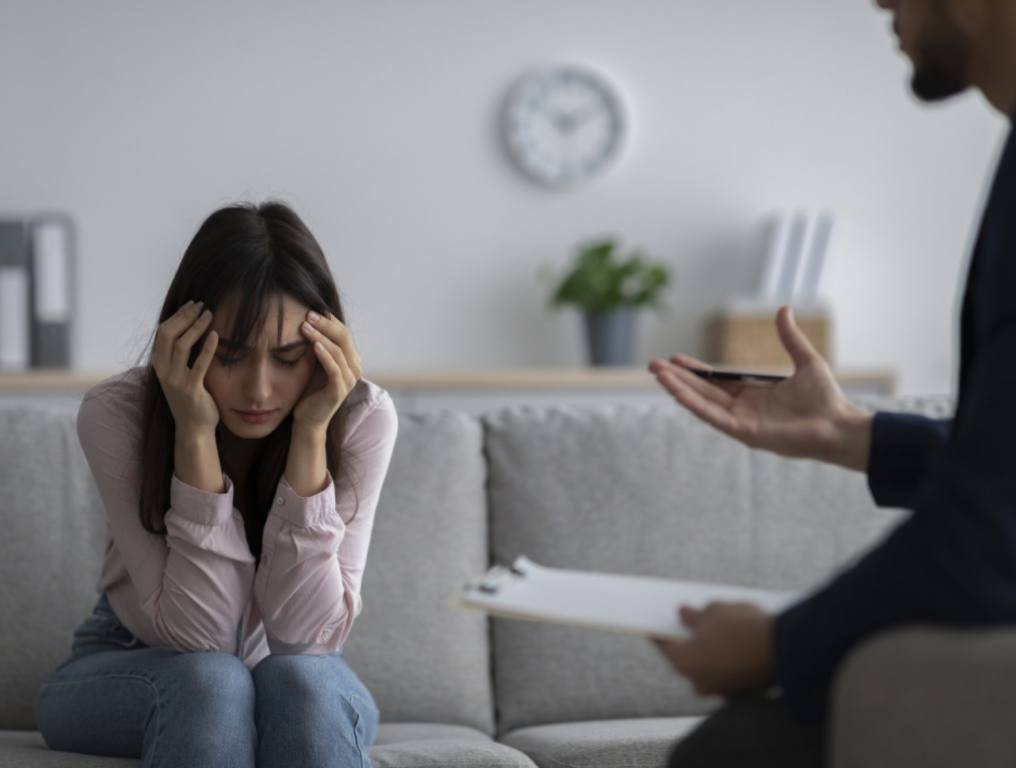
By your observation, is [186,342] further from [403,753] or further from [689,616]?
[689,616]

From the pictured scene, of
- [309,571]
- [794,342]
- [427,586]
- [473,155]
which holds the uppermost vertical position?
[473,155]

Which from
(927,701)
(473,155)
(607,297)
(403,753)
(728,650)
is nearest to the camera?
(927,701)

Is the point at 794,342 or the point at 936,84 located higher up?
the point at 936,84

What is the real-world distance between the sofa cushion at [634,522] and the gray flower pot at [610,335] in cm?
184

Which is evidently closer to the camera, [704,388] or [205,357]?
[704,388]

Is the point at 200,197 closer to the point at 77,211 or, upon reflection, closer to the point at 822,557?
the point at 77,211

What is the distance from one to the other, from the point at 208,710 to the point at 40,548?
674mm

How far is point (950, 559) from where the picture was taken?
3.16 ft

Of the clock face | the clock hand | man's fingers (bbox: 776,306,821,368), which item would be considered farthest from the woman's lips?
the clock hand

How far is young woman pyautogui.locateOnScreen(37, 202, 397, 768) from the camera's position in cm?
168

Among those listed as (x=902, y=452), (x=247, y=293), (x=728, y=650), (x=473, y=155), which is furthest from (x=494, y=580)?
(x=473, y=155)

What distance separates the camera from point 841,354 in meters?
4.62

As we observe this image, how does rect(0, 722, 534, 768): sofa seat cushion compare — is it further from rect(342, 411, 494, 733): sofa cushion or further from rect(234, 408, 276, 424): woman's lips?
rect(234, 408, 276, 424): woman's lips

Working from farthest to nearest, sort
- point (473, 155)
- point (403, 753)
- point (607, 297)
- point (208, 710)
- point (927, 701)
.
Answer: point (473, 155) < point (607, 297) < point (403, 753) < point (208, 710) < point (927, 701)
